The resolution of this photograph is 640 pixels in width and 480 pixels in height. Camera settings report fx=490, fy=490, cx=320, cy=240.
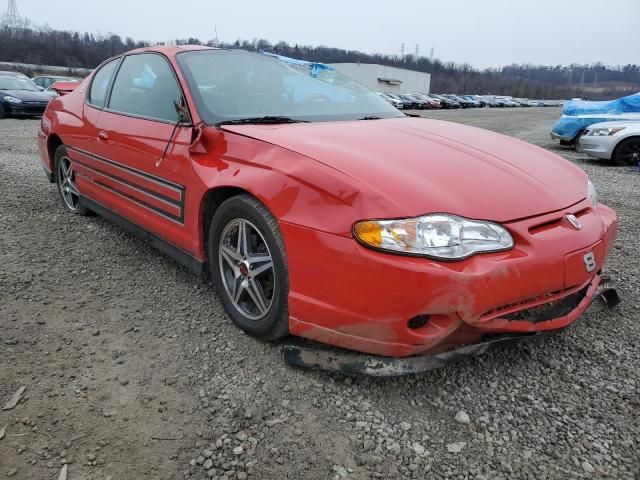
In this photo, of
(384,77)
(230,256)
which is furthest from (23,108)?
(384,77)

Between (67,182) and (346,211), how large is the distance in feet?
11.4

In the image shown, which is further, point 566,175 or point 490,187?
point 566,175

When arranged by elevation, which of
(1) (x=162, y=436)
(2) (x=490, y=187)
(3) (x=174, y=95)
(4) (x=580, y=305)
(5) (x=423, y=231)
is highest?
(3) (x=174, y=95)

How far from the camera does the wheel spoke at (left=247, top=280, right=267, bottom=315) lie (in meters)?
2.36

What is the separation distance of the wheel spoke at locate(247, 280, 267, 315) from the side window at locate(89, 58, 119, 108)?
2.16 metres

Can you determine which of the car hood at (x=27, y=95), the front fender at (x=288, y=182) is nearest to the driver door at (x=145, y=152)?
the front fender at (x=288, y=182)

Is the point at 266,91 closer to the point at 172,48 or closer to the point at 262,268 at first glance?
the point at 172,48

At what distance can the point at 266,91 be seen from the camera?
9.72 feet

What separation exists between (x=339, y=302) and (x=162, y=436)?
822 mm

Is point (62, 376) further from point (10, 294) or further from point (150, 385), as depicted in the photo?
point (10, 294)

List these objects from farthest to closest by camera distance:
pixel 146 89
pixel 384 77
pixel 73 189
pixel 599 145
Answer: pixel 384 77 < pixel 599 145 < pixel 73 189 < pixel 146 89

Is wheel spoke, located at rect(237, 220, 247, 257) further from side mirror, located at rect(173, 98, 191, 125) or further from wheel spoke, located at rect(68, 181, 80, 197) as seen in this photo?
wheel spoke, located at rect(68, 181, 80, 197)

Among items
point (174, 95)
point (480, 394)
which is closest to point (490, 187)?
point (480, 394)

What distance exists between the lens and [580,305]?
7.15 ft
